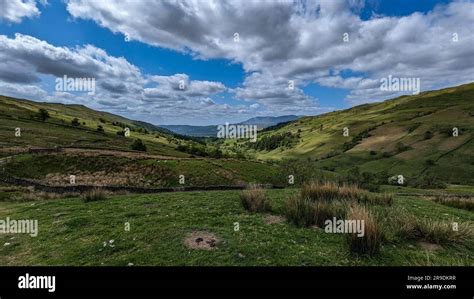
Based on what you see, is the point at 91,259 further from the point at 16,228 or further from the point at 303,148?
the point at 303,148

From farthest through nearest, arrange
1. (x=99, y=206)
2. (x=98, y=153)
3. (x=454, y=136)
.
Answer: (x=454, y=136)
(x=98, y=153)
(x=99, y=206)

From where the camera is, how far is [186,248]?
903 centimetres

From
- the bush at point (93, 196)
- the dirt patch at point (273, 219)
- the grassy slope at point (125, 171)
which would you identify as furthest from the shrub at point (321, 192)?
the grassy slope at point (125, 171)

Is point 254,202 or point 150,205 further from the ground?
point 254,202

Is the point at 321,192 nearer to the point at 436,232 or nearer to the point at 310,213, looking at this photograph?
the point at 310,213

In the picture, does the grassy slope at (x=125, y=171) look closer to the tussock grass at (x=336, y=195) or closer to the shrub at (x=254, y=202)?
the shrub at (x=254, y=202)

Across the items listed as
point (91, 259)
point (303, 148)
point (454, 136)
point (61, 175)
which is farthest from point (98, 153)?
point (303, 148)

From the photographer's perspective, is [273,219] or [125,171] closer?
[273,219]

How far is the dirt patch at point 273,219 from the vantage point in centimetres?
1186

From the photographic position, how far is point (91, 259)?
876 centimetres

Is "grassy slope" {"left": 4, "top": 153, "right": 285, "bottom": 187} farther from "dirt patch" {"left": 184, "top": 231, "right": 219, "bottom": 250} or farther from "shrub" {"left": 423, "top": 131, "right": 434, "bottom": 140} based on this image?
"shrub" {"left": 423, "top": 131, "right": 434, "bottom": 140}

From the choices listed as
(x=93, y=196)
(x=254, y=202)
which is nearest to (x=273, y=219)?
(x=254, y=202)

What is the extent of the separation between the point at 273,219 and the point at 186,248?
442cm

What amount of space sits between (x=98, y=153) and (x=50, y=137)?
41.3 meters
